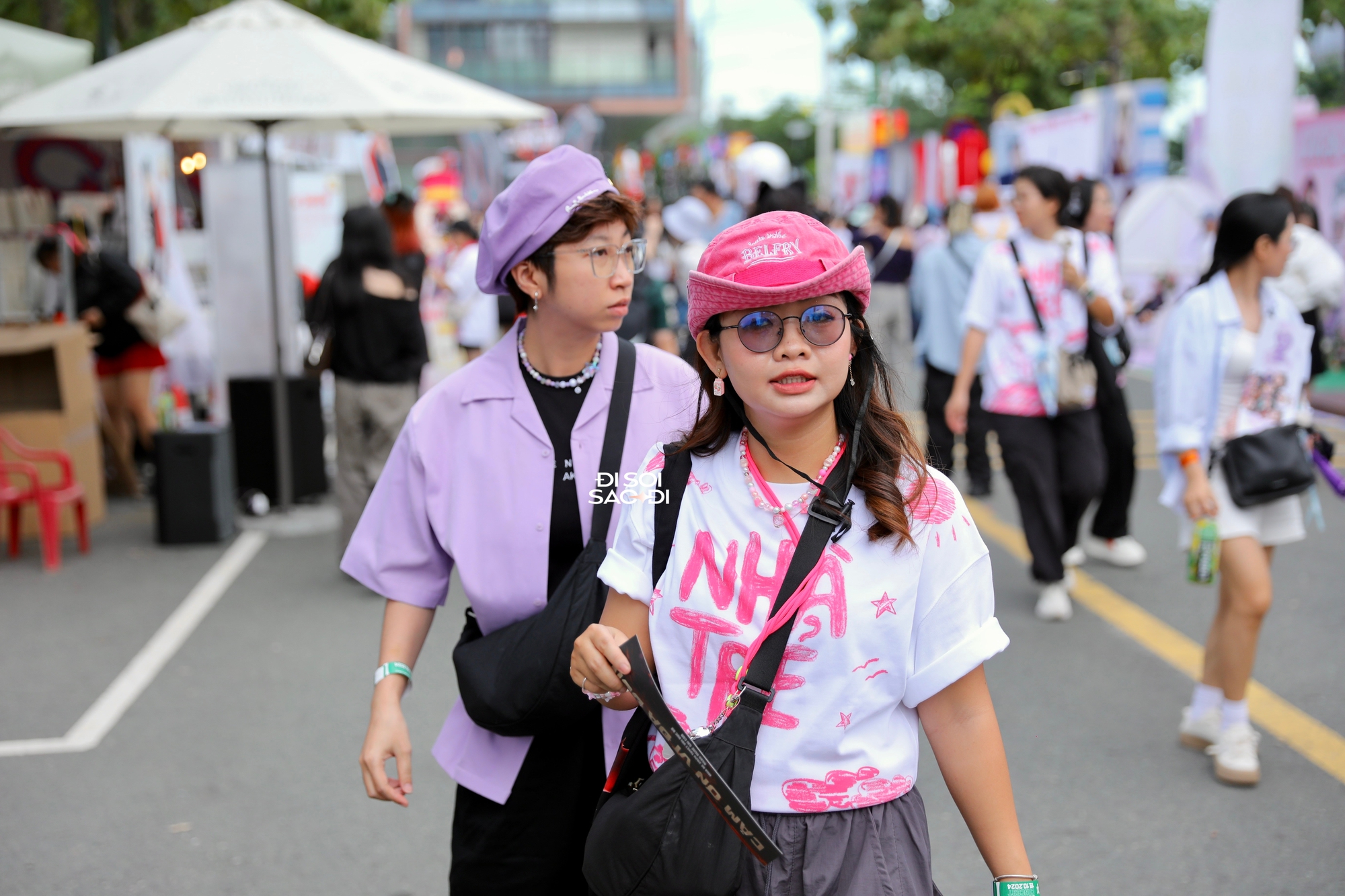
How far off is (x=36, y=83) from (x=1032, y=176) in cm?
737

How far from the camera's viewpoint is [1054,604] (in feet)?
19.8

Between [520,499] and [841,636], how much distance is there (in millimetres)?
883

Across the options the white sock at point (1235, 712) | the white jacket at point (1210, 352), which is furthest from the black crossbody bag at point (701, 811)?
the white sock at point (1235, 712)

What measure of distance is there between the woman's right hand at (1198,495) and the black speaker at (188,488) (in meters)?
5.93

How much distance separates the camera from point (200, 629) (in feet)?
20.6

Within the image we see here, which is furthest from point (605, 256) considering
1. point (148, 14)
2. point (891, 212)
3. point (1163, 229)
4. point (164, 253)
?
point (148, 14)

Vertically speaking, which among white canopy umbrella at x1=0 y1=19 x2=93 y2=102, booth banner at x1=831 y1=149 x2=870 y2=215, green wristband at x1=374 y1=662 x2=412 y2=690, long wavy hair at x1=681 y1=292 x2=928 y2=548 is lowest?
green wristband at x1=374 y1=662 x2=412 y2=690

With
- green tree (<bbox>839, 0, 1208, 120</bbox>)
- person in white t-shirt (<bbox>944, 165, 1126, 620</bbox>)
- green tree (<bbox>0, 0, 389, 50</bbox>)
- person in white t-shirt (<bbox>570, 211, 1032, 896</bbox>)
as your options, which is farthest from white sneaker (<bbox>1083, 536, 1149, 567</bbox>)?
green tree (<bbox>839, 0, 1208, 120</bbox>)

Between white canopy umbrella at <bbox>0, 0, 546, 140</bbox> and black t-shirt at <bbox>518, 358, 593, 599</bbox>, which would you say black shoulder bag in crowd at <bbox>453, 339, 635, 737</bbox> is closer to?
black t-shirt at <bbox>518, 358, 593, 599</bbox>

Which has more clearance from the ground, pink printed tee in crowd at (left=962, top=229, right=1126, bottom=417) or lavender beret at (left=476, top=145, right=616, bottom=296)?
lavender beret at (left=476, top=145, right=616, bottom=296)

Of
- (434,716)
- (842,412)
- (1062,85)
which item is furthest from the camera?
(1062,85)

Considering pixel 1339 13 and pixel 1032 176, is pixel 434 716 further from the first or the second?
pixel 1339 13

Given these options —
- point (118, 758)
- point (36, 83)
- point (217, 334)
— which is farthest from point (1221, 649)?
point (36, 83)

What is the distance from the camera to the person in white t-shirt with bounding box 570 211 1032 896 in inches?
69.2
